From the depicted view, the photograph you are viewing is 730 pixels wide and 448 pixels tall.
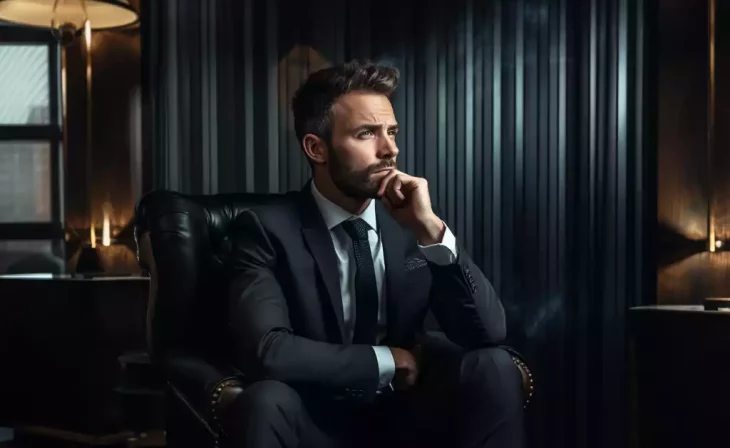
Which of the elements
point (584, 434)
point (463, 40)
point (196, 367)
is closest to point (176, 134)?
point (463, 40)

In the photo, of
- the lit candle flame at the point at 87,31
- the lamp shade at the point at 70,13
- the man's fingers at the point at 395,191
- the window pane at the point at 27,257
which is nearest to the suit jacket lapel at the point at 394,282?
the man's fingers at the point at 395,191

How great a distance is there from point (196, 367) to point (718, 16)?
1.92 meters

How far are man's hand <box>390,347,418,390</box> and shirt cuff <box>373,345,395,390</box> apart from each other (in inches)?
0.5

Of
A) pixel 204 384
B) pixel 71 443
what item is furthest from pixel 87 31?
pixel 204 384

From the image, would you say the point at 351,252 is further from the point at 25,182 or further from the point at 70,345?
the point at 25,182

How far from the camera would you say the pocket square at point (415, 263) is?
71.2 inches

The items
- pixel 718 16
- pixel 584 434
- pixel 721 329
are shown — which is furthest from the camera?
pixel 584 434

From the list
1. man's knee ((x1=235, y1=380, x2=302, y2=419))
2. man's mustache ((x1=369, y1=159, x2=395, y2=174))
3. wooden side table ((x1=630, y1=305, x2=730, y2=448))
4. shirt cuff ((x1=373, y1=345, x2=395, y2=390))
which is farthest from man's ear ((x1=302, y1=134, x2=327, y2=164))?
wooden side table ((x1=630, y1=305, x2=730, y2=448))

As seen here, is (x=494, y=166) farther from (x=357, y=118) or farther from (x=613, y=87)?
(x=357, y=118)

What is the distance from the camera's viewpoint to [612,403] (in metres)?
2.57

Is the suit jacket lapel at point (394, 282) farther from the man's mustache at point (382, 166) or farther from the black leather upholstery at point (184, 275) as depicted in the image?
the black leather upholstery at point (184, 275)

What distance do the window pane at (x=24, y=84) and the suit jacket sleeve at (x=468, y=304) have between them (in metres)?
2.43

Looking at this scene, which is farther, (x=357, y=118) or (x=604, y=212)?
(x=604, y=212)

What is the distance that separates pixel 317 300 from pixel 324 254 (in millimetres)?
103
